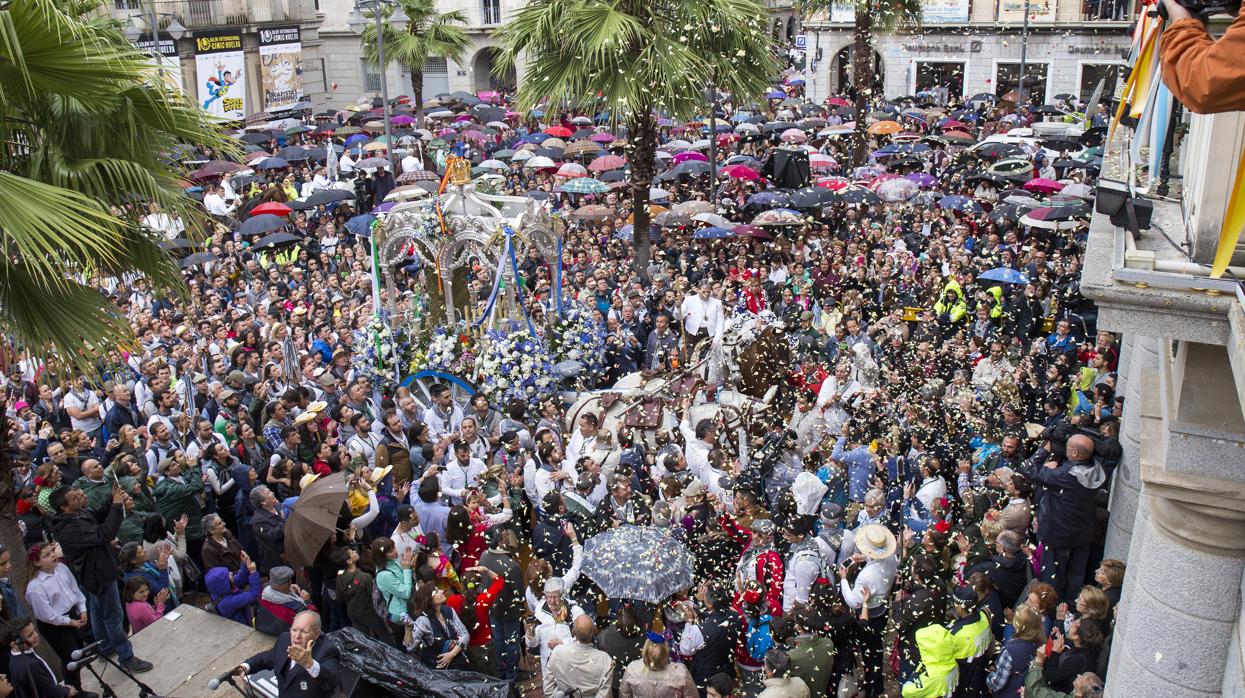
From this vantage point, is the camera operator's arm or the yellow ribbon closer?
the camera operator's arm

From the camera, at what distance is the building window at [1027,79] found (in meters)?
39.2

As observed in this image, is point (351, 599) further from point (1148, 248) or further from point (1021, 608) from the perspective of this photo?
point (1148, 248)

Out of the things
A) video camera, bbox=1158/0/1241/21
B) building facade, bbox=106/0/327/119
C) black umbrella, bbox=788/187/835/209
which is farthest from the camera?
building facade, bbox=106/0/327/119

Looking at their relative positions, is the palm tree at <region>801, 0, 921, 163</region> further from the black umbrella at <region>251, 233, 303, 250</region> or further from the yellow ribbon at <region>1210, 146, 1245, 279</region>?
the yellow ribbon at <region>1210, 146, 1245, 279</region>

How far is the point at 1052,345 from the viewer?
13.1 meters

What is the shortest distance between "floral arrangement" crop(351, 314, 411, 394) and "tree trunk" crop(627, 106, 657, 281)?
516 cm

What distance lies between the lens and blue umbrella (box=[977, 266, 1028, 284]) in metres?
14.6

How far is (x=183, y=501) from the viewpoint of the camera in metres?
9.74

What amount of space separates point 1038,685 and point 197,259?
16144 millimetres

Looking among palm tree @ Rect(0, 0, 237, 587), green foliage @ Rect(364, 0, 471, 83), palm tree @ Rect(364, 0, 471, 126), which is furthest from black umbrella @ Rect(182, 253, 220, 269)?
green foliage @ Rect(364, 0, 471, 83)

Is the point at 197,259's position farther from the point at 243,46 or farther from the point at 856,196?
the point at 243,46

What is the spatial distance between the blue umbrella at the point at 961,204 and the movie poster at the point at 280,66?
2958 centimetres

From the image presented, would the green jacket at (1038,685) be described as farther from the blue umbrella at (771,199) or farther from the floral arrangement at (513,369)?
the blue umbrella at (771,199)

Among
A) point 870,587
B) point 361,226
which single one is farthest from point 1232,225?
point 361,226
